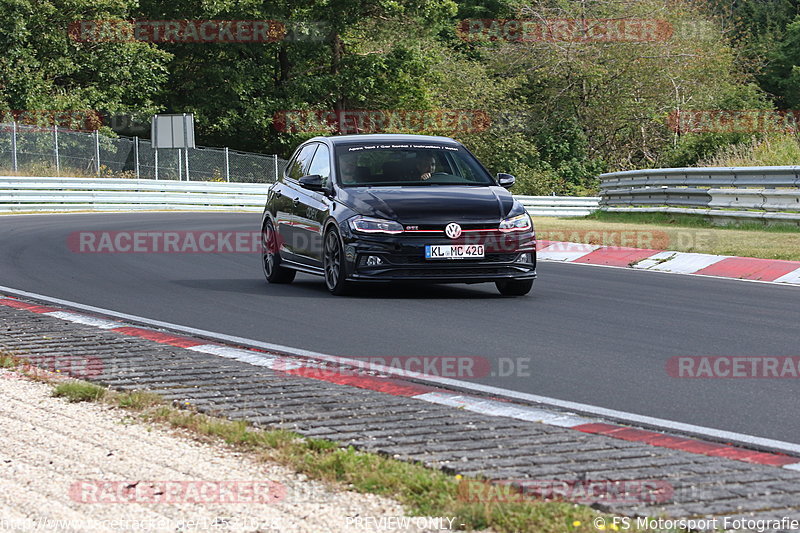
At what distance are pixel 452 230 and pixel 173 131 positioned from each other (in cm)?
3128

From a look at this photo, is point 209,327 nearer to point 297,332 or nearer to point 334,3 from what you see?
point 297,332

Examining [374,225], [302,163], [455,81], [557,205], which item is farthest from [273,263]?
[455,81]

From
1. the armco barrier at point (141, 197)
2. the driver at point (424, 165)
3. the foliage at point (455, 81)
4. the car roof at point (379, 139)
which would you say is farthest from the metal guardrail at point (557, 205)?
the driver at point (424, 165)

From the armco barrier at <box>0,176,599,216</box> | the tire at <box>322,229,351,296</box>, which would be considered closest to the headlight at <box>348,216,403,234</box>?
the tire at <box>322,229,351,296</box>

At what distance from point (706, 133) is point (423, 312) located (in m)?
28.5

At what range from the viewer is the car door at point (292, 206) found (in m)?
13.7

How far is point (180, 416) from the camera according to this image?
6.24 m

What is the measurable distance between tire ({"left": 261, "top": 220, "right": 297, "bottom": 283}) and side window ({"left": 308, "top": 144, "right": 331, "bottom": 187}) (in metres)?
0.94

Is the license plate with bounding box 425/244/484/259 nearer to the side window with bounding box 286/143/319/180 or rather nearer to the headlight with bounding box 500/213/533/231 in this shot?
the headlight with bounding box 500/213/533/231

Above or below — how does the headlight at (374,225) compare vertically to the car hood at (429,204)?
below

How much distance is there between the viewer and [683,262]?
A: 16.0 meters

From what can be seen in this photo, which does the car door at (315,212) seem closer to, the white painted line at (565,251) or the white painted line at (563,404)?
the white painted line at (563,404)

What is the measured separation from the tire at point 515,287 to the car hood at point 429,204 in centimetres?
75

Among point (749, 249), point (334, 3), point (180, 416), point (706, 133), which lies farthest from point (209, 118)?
point (180, 416)
